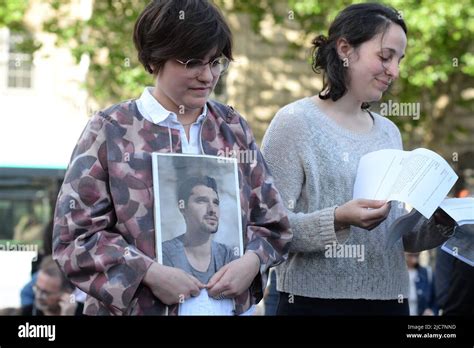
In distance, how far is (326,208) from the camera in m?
2.78

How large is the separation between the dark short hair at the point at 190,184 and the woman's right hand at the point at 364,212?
19.5 inches

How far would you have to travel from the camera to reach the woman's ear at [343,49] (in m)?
2.91

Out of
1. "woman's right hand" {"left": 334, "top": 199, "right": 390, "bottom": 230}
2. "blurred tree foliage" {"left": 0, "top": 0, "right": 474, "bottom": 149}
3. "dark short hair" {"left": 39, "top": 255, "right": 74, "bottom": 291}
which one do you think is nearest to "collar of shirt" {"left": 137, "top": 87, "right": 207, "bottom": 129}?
"woman's right hand" {"left": 334, "top": 199, "right": 390, "bottom": 230}

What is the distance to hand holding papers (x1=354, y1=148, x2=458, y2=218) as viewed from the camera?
2535mm

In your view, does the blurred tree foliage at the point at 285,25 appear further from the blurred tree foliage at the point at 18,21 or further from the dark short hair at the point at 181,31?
the dark short hair at the point at 181,31

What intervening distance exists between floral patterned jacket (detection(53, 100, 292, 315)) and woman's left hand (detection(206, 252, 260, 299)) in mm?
34

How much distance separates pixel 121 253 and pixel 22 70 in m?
14.2

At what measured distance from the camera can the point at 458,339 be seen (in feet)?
7.71

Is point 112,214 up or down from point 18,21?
down

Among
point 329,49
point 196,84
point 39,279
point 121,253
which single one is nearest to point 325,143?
point 329,49

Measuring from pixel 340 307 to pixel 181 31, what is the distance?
93 centimetres

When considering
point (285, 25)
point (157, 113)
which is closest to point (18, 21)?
point (285, 25)

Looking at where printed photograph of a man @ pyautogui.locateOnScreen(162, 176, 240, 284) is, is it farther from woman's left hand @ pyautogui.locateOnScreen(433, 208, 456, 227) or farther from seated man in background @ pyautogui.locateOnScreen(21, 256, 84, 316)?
seated man in background @ pyautogui.locateOnScreen(21, 256, 84, 316)

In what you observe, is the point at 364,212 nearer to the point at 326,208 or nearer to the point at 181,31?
the point at 326,208
